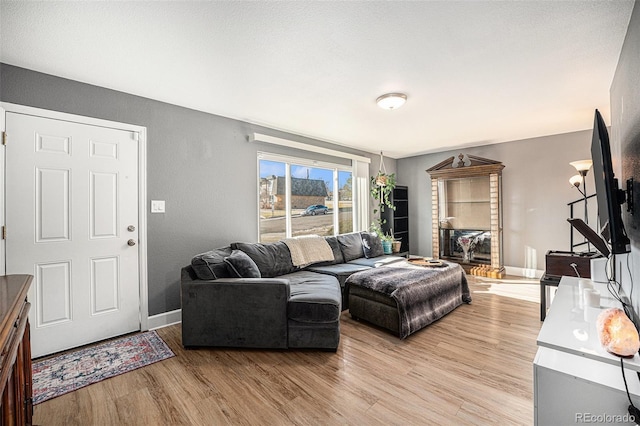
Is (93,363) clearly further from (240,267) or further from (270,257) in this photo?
A: (270,257)

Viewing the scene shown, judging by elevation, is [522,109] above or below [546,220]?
above

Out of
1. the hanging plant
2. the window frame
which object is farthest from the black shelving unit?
the window frame

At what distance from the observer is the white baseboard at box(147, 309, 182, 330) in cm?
293

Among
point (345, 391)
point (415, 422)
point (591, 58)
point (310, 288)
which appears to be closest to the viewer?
point (415, 422)

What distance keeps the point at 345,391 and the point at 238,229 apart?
7.63ft

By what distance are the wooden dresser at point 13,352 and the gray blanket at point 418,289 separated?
7.88 feet

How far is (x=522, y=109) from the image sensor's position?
3.34 metres

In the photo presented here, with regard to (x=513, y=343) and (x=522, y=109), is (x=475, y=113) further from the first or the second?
(x=513, y=343)

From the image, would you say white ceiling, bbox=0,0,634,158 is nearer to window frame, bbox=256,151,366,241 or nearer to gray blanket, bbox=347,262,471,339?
window frame, bbox=256,151,366,241

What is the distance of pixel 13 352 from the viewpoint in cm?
103

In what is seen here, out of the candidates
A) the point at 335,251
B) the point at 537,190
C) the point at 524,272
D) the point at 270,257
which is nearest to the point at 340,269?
the point at 335,251

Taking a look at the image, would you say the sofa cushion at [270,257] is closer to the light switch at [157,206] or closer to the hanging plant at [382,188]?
the light switch at [157,206]

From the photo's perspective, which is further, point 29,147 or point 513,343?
point 513,343

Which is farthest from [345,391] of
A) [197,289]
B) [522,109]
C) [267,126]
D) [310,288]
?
[522,109]
